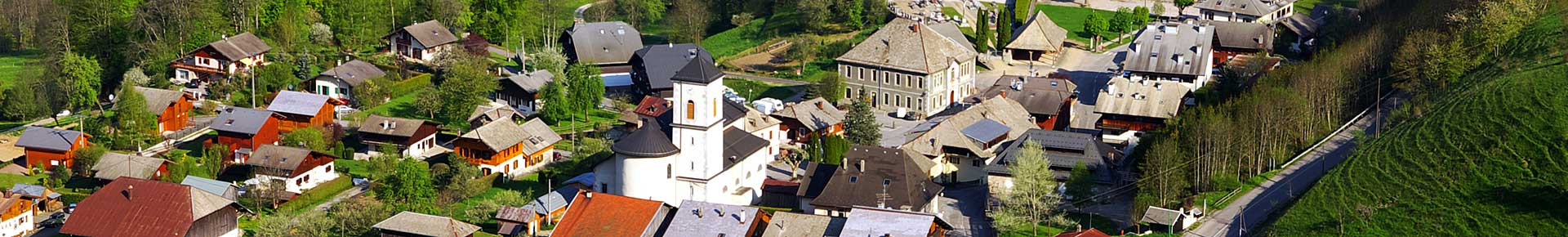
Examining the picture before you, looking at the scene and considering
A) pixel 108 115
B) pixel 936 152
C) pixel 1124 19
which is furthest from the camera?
pixel 1124 19

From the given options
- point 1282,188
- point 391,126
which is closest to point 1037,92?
point 1282,188

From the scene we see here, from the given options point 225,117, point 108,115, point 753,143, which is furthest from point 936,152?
point 108,115

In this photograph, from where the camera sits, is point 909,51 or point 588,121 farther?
point 909,51

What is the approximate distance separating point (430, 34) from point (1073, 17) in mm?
38147

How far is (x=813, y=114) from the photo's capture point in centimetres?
9012

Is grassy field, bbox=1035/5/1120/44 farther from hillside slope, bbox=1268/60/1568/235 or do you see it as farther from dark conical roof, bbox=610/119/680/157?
dark conical roof, bbox=610/119/680/157

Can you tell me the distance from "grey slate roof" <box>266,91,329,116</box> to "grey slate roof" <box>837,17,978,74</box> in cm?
2542

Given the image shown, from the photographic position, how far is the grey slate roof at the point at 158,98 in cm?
9350

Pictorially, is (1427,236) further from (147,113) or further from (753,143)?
(147,113)

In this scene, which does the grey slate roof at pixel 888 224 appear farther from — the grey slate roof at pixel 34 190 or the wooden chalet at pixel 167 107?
the wooden chalet at pixel 167 107

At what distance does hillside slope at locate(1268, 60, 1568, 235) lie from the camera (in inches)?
2475

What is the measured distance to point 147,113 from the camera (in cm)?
9231

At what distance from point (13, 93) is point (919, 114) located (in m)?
44.0

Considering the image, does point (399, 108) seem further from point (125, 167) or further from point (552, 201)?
point (552, 201)
